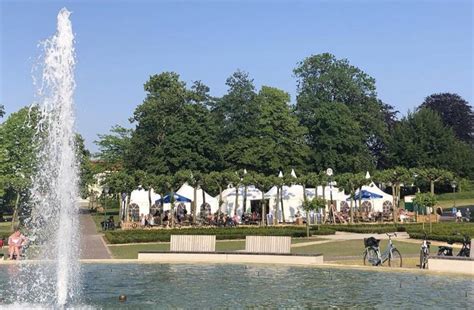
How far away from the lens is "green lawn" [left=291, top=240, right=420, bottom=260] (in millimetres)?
26906

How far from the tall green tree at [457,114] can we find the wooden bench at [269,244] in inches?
2893

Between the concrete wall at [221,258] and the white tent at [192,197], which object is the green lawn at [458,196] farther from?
the concrete wall at [221,258]

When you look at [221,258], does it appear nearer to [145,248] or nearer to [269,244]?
[269,244]

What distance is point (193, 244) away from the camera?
25.6 m

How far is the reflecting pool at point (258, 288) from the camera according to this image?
15359mm

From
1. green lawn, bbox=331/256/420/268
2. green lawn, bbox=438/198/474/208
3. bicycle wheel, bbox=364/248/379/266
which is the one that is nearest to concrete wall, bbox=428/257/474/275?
green lawn, bbox=331/256/420/268

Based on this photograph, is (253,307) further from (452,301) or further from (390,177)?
(390,177)

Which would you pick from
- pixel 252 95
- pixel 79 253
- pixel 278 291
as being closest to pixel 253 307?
pixel 278 291

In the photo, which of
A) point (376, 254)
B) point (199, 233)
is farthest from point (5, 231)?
point (376, 254)

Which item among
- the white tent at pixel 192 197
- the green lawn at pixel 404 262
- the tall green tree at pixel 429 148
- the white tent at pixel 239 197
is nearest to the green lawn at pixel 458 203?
the tall green tree at pixel 429 148

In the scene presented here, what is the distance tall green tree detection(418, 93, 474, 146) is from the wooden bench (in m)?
73.5

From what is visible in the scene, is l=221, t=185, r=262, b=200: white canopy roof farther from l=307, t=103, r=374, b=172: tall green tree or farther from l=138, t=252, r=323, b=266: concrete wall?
l=138, t=252, r=323, b=266: concrete wall

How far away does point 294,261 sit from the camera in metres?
23.6

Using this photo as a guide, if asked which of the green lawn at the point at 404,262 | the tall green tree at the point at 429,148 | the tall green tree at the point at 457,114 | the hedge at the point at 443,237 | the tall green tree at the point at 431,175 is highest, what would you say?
the tall green tree at the point at 457,114
